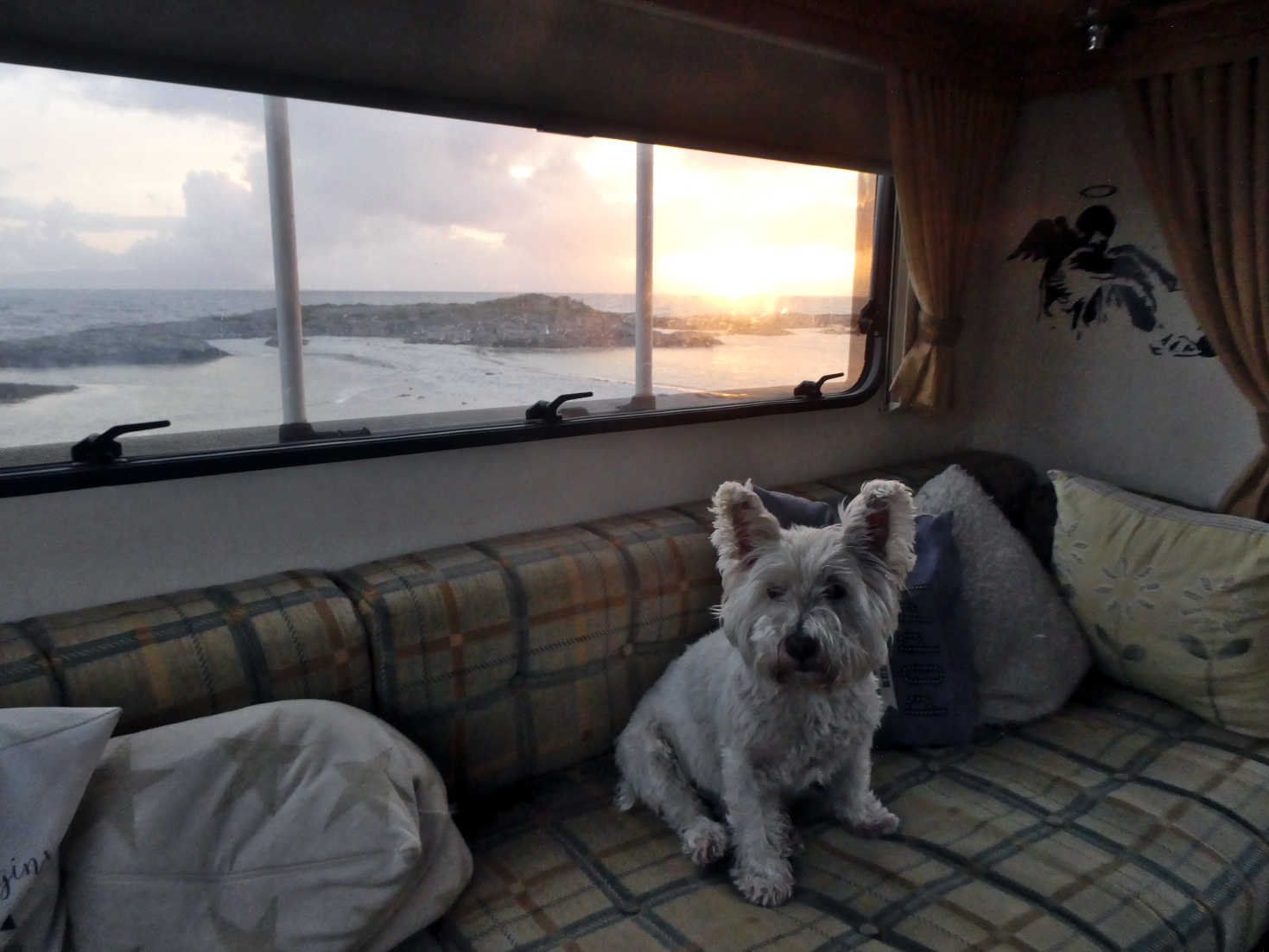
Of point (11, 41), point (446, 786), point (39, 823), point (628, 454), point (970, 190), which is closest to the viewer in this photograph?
point (39, 823)

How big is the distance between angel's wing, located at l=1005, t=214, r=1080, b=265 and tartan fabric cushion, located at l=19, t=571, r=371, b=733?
288 centimetres

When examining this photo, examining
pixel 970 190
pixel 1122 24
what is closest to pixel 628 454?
pixel 970 190

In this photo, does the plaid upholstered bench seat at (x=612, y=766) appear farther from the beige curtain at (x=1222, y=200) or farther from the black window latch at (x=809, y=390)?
the beige curtain at (x=1222, y=200)

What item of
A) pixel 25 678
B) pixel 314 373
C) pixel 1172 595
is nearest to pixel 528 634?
pixel 314 373

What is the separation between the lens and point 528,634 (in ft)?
6.30

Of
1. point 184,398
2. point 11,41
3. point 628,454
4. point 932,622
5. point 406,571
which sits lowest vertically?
point 932,622

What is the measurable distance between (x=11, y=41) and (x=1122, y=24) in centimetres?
304

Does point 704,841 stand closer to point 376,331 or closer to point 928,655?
point 928,655

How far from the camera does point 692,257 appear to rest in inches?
105

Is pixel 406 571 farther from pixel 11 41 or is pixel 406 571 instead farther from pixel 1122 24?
pixel 1122 24

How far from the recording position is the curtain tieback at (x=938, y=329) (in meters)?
3.08

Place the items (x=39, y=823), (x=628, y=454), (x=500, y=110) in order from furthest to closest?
(x=628, y=454), (x=500, y=110), (x=39, y=823)

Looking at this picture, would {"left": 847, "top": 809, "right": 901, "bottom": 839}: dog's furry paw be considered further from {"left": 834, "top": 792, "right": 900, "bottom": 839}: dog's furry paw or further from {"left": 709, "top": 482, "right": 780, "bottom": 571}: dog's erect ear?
{"left": 709, "top": 482, "right": 780, "bottom": 571}: dog's erect ear

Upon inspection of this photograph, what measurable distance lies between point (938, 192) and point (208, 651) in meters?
2.71
